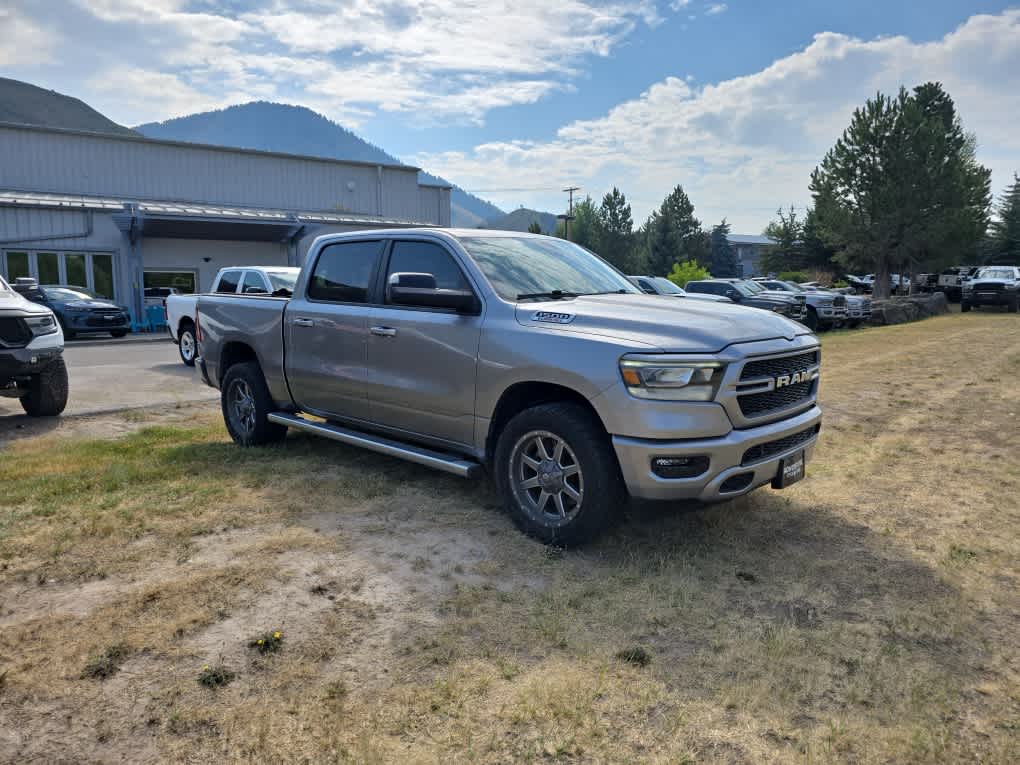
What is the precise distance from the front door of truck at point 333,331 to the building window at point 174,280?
75.9 ft

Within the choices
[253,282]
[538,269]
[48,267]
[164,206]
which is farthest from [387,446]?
[164,206]

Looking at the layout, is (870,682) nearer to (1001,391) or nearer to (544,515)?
(544,515)

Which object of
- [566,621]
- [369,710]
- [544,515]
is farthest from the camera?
[544,515]

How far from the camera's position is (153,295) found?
26297 mm

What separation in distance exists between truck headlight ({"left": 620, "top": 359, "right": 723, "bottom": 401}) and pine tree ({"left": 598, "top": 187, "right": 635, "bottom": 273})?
84.9m

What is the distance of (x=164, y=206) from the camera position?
27.7 meters

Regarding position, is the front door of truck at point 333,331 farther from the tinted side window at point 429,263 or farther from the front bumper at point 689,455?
the front bumper at point 689,455

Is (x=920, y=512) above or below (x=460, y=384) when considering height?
below

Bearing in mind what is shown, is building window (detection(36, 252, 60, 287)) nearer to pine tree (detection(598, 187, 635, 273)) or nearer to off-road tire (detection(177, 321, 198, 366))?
off-road tire (detection(177, 321, 198, 366))

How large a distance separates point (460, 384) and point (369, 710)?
230 cm

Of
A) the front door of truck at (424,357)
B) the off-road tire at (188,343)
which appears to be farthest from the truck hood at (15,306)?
the off-road tire at (188,343)

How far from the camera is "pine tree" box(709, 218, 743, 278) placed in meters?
87.6

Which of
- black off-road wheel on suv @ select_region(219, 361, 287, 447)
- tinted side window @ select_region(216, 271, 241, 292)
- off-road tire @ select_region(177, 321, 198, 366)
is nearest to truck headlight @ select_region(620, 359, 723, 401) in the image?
black off-road wheel on suv @ select_region(219, 361, 287, 447)

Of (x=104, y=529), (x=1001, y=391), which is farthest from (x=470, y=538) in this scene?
(x=1001, y=391)
